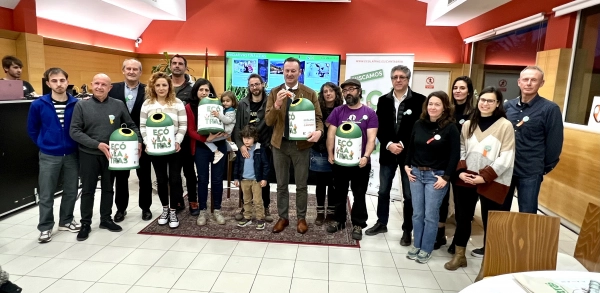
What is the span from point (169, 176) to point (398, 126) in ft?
7.33

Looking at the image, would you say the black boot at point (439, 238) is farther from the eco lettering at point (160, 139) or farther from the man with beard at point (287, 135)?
the eco lettering at point (160, 139)

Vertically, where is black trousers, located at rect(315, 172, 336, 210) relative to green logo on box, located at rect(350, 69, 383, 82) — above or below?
below

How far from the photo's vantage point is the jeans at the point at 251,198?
360cm

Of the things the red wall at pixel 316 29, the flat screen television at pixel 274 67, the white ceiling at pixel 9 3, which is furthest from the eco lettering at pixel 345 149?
the white ceiling at pixel 9 3

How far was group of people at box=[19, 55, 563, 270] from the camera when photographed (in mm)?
2672

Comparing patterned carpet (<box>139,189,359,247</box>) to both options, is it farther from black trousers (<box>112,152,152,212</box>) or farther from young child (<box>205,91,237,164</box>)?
young child (<box>205,91,237,164</box>)

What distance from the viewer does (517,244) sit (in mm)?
1756

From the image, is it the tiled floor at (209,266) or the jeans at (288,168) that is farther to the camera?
the jeans at (288,168)

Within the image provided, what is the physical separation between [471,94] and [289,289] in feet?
7.10

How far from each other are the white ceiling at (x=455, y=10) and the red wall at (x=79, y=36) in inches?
251

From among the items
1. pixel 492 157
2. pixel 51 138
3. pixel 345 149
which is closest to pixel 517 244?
pixel 492 157

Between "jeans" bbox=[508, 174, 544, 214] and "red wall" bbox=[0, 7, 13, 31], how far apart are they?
653 cm

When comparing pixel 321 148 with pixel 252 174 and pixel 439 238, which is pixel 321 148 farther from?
pixel 439 238

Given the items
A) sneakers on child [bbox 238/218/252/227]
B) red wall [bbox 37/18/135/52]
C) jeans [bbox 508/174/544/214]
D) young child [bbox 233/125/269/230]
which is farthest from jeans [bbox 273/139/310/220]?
red wall [bbox 37/18/135/52]
